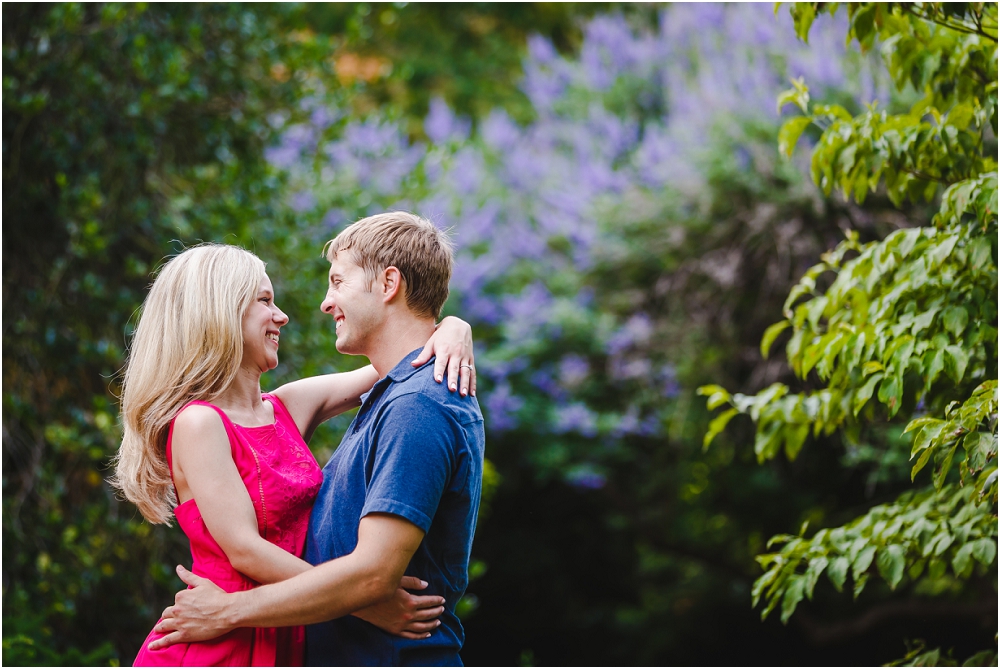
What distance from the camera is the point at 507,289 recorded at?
668 cm

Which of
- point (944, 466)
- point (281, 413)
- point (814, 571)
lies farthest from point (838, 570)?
point (281, 413)

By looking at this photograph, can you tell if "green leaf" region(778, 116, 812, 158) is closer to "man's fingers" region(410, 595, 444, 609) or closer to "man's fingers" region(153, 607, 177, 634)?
"man's fingers" region(410, 595, 444, 609)

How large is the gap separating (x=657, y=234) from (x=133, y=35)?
341cm

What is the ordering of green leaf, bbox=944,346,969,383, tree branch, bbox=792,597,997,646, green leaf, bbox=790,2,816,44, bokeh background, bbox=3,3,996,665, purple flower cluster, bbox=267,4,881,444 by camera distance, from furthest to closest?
1. purple flower cluster, bbox=267,4,881,444
2. tree branch, bbox=792,597,997,646
3. bokeh background, bbox=3,3,996,665
4. green leaf, bbox=790,2,816,44
5. green leaf, bbox=944,346,969,383

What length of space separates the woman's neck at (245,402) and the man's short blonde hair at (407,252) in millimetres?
345

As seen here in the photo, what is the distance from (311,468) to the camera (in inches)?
81.0

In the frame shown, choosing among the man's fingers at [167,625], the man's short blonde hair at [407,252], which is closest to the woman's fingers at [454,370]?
the man's short blonde hair at [407,252]

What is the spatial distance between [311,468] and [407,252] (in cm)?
55

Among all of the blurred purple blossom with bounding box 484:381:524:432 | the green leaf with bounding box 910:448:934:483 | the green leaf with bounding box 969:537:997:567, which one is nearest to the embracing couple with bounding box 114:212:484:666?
the green leaf with bounding box 910:448:934:483

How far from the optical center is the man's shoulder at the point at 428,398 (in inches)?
71.3

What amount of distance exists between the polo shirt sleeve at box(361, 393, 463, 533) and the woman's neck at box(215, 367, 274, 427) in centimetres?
37

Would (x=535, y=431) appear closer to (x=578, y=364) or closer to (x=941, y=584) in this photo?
(x=578, y=364)

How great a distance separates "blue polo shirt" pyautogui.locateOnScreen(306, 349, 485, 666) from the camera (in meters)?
1.74

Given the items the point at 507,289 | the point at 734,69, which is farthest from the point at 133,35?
the point at 734,69
